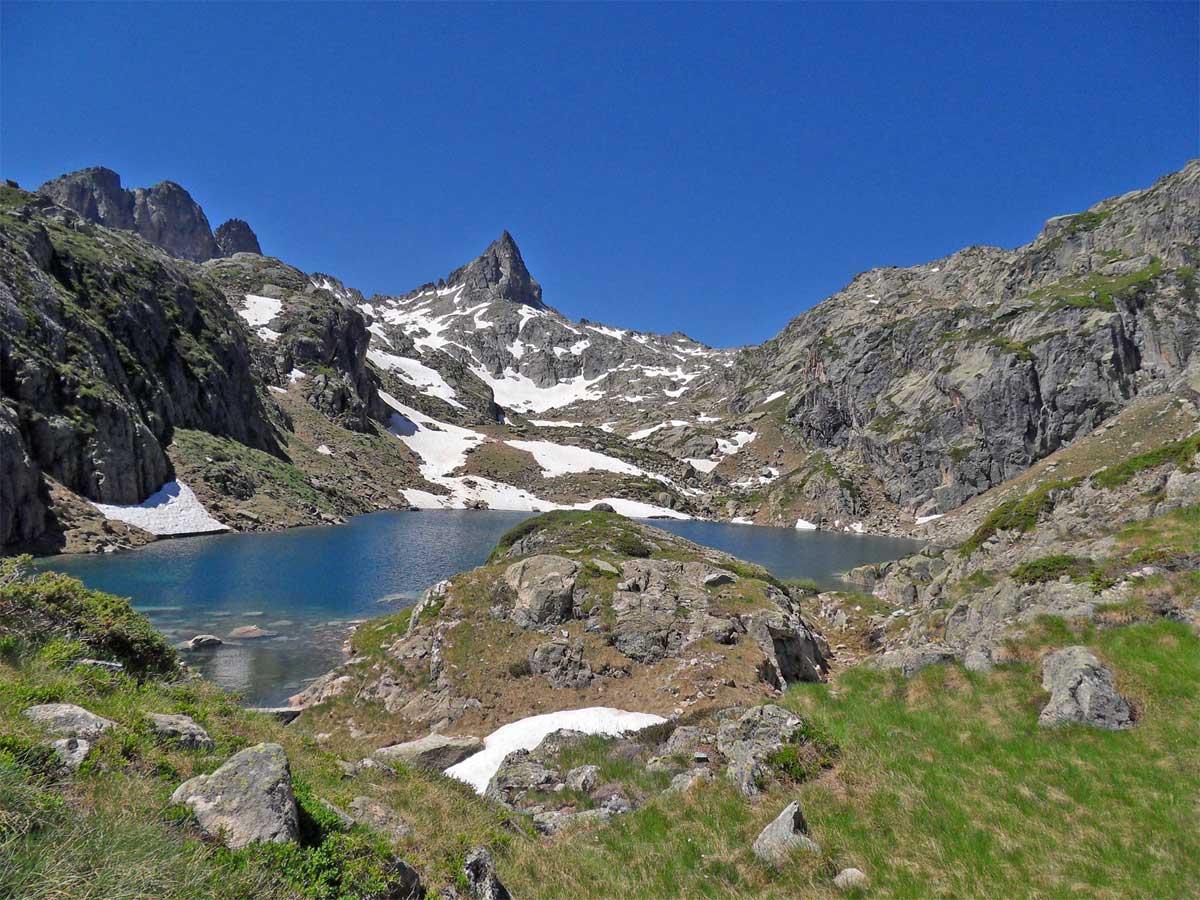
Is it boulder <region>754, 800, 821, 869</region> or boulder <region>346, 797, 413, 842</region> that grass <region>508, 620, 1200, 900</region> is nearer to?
boulder <region>754, 800, 821, 869</region>

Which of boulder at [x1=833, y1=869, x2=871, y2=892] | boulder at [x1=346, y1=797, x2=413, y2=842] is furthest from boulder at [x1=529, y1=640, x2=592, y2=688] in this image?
boulder at [x1=833, y1=869, x2=871, y2=892]

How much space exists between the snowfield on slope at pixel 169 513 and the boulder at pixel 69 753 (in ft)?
256

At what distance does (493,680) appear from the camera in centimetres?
2147

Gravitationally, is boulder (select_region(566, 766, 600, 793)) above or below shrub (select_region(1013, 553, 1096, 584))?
below

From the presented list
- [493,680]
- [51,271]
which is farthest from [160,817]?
[51,271]

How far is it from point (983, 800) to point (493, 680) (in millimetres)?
16932

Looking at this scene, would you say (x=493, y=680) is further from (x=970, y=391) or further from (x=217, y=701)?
(x=970, y=391)

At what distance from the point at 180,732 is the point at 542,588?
59.4 ft

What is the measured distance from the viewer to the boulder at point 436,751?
566 inches

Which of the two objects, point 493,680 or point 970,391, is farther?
point 970,391

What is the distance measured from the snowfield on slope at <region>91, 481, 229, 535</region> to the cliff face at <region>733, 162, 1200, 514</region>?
458ft

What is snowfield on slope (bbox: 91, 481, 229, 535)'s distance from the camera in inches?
2613

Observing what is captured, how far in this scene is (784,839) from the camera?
8227mm

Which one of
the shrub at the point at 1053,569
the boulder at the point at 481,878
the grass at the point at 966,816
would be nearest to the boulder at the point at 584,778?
the grass at the point at 966,816
